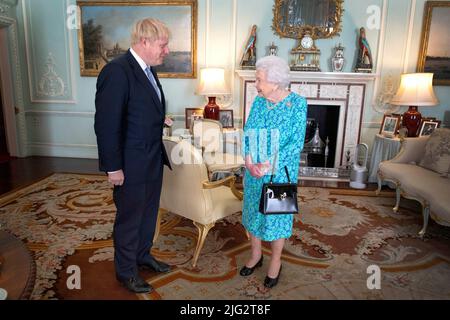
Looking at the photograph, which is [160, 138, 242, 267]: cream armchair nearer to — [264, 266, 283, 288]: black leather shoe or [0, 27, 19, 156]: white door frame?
[264, 266, 283, 288]: black leather shoe

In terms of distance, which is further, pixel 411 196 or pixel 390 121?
pixel 390 121

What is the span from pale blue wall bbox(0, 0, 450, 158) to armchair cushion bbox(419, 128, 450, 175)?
1.47 metres

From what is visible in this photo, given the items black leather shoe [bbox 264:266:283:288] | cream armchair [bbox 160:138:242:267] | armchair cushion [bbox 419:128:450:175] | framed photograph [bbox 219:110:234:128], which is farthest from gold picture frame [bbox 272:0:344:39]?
Result: black leather shoe [bbox 264:266:283:288]

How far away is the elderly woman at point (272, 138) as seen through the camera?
1904 millimetres

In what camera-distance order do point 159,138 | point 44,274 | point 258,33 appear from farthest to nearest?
point 258,33
point 44,274
point 159,138

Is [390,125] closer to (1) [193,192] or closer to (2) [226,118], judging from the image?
(2) [226,118]

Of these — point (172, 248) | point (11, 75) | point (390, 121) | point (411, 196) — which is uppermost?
point (11, 75)

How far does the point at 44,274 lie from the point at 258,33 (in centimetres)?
402

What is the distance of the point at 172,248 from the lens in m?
2.62

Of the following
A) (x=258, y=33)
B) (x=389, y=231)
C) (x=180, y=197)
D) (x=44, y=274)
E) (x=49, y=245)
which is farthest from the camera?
(x=258, y=33)

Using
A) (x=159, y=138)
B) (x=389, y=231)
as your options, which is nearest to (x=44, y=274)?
(x=159, y=138)

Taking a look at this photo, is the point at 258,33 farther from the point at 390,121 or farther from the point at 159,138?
the point at 159,138

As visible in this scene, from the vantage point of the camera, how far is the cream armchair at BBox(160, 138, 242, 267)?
7.12 feet

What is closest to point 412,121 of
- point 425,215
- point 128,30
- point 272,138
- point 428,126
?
point 428,126
